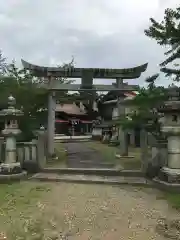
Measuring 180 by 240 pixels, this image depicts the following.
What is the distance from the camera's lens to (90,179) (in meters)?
8.30

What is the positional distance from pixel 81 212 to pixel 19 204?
1.52 metres

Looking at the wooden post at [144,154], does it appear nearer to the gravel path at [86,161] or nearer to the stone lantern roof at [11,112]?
Answer: the gravel path at [86,161]

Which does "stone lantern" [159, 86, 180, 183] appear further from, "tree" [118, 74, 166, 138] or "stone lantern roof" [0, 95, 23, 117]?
"stone lantern roof" [0, 95, 23, 117]

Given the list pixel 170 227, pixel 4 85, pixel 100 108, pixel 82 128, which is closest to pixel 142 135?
pixel 170 227

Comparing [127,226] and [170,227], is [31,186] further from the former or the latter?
[170,227]

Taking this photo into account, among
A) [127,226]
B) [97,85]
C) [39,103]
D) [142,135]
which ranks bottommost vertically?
[127,226]

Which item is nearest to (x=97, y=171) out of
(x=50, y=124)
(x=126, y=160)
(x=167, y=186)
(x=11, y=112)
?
(x=167, y=186)

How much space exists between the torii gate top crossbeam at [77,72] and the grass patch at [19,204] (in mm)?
5790

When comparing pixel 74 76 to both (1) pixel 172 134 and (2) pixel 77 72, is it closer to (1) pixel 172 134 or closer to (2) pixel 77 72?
(2) pixel 77 72

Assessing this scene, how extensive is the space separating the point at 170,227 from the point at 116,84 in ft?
28.9

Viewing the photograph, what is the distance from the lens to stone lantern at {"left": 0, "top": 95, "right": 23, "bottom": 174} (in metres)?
8.62

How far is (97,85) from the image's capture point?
1278cm

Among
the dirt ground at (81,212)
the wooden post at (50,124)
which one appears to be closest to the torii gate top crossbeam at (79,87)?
the wooden post at (50,124)

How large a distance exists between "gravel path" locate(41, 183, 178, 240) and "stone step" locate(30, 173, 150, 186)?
392 mm
